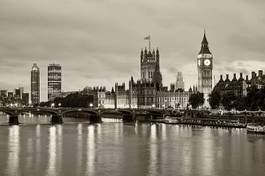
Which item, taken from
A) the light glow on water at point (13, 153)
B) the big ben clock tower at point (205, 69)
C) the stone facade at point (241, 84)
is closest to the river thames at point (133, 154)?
the light glow on water at point (13, 153)

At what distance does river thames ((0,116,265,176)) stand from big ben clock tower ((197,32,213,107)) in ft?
246

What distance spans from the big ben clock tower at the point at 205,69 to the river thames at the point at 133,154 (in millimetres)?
75063

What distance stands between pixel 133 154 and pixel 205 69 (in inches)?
3833

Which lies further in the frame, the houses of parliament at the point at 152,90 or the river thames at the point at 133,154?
the houses of parliament at the point at 152,90

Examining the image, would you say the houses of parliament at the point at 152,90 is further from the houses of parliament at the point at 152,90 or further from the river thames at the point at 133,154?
the river thames at the point at 133,154

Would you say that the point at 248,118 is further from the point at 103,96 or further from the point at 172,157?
the point at 103,96

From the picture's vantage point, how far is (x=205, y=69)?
473ft

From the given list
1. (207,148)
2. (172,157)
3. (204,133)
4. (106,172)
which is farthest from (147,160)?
(204,133)

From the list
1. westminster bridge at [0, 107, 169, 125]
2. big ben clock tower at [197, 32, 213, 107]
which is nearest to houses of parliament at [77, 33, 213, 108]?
big ben clock tower at [197, 32, 213, 107]

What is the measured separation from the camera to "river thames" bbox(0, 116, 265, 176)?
40312 millimetres

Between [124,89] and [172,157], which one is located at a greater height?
[124,89]

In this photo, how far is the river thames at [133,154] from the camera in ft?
132

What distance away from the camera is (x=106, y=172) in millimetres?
39812

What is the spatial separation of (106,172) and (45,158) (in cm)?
821
